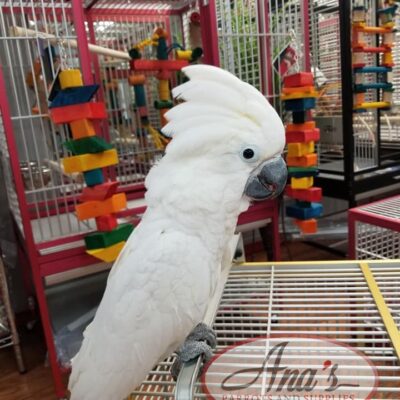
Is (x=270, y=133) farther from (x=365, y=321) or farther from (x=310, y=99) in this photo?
(x=310, y=99)

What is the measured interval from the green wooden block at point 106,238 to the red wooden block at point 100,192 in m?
0.12

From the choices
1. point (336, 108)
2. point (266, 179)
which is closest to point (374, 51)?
point (336, 108)

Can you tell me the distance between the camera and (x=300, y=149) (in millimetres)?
1504

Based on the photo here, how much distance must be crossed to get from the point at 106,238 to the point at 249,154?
2.26ft

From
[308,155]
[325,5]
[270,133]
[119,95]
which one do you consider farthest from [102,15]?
[270,133]

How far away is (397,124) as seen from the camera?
2115 millimetres

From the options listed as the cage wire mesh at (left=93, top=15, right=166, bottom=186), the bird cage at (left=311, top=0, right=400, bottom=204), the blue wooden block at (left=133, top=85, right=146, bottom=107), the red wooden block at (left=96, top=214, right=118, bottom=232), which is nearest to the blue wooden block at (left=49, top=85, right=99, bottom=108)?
the red wooden block at (left=96, top=214, right=118, bottom=232)

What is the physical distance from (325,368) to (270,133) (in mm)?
411

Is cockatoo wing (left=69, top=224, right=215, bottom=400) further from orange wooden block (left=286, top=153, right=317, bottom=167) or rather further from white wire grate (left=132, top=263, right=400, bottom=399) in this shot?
orange wooden block (left=286, top=153, right=317, bottom=167)

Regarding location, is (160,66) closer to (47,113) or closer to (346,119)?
(47,113)

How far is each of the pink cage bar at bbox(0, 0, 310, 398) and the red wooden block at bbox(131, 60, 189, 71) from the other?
6.1 inches

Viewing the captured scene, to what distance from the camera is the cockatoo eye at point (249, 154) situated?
731 mm

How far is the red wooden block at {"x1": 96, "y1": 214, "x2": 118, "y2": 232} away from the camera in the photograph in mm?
1248

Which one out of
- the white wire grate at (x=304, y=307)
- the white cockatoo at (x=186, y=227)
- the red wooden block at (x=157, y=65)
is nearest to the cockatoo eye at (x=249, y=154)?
the white cockatoo at (x=186, y=227)
